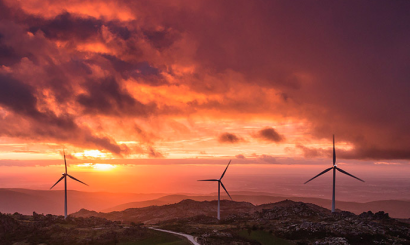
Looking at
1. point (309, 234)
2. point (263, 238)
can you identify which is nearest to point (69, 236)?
point (263, 238)

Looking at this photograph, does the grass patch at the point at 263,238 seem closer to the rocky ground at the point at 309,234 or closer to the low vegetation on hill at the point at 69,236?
the rocky ground at the point at 309,234

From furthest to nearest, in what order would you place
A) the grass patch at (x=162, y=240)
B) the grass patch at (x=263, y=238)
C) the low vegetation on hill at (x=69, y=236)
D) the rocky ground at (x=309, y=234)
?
the grass patch at (x=263, y=238), the rocky ground at (x=309, y=234), the low vegetation on hill at (x=69, y=236), the grass patch at (x=162, y=240)

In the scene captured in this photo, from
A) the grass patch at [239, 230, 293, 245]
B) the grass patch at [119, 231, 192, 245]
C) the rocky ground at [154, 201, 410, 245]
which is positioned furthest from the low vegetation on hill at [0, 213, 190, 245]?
the grass patch at [239, 230, 293, 245]

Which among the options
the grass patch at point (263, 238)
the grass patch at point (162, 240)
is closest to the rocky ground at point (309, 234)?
the grass patch at point (263, 238)

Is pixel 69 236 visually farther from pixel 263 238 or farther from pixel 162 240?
pixel 263 238

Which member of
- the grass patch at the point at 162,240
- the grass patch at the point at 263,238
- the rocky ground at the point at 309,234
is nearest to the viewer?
the grass patch at the point at 162,240

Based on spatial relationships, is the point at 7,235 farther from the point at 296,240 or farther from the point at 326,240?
the point at 326,240

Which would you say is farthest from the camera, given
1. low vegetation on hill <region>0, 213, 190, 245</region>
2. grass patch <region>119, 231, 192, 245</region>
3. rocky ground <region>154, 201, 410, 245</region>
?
rocky ground <region>154, 201, 410, 245</region>

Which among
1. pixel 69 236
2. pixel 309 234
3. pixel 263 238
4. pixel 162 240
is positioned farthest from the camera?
pixel 263 238

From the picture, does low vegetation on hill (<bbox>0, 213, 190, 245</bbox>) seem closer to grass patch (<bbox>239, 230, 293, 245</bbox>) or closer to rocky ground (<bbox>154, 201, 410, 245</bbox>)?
rocky ground (<bbox>154, 201, 410, 245</bbox>)
